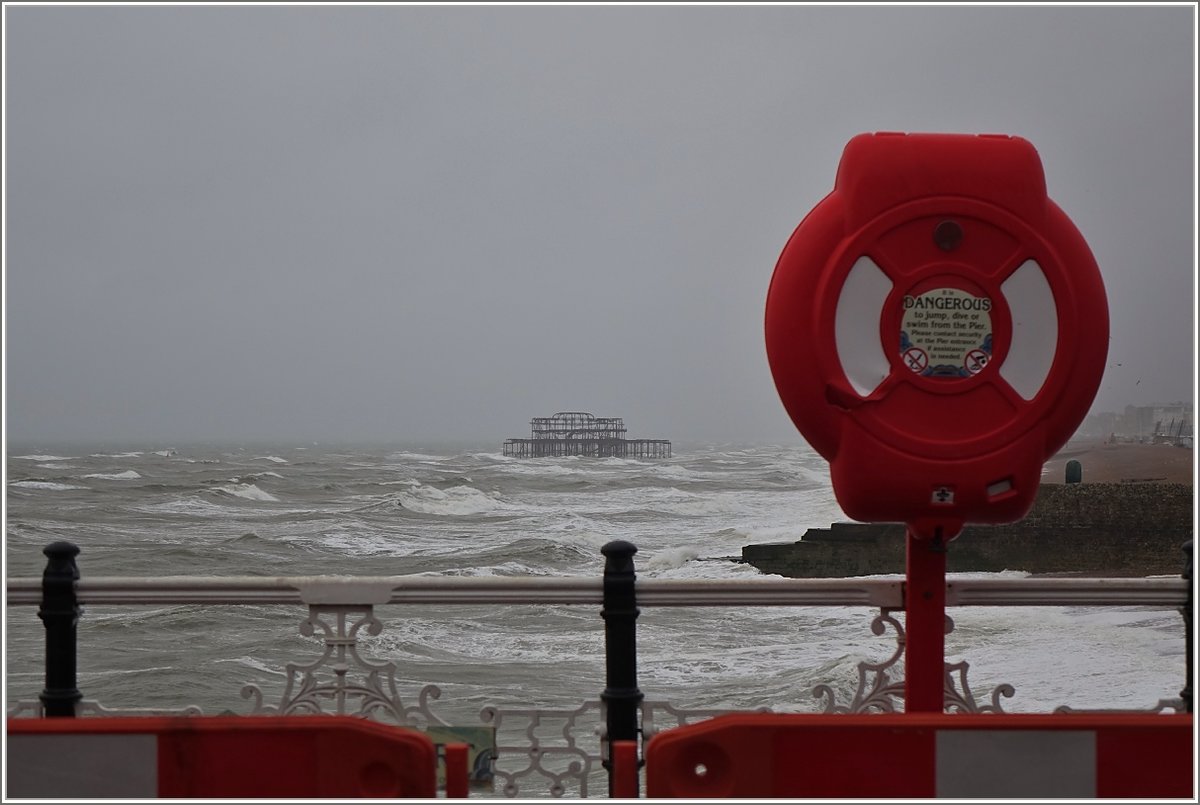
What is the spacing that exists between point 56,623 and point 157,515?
3414 centimetres

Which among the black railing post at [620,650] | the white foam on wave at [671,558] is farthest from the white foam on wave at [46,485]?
the black railing post at [620,650]

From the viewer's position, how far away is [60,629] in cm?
358

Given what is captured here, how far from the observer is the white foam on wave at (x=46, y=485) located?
4462cm

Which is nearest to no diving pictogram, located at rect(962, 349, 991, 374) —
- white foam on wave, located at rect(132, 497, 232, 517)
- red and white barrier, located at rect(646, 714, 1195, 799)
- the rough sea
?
red and white barrier, located at rect(646, 714, 1195, 799)

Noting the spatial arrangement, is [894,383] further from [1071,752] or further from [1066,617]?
[1066,617]

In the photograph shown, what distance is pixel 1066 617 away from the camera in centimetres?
1425

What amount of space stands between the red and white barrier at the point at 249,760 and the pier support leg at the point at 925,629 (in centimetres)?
136

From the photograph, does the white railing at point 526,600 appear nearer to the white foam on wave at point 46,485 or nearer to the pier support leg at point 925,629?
the pier support leg at point 925,629

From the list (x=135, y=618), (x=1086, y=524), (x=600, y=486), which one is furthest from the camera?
(x=600, y=486)

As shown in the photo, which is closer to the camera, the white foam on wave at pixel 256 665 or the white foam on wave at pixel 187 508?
the white foam on wave at pixel 256 665

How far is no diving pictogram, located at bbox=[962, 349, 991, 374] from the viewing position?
332 cm

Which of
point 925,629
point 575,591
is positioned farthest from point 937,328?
point 575,591

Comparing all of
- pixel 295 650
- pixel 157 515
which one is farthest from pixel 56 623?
pixel 157 515

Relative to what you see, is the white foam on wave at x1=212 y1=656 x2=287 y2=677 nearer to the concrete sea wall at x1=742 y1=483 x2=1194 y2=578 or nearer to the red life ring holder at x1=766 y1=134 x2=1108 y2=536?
the concrete sea wall at x1=742 y1=483 x2=1194 y2=578
